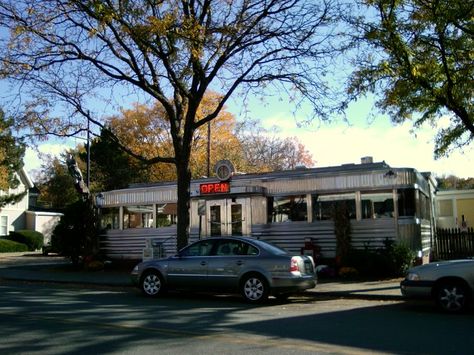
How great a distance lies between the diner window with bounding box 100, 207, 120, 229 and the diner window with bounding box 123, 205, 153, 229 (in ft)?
1.62

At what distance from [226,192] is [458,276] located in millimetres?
11576

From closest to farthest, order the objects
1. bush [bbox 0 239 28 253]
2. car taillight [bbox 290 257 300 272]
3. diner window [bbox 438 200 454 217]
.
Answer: car taillight [bbox 290 257 300 272], diner window [bbox 438 200 454 217], bush [bbox 0 239 28 253]

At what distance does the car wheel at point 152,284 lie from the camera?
13.6 m

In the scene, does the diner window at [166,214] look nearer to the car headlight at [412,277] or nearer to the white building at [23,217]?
the car headlight at [412,277]

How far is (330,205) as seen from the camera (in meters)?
19.3

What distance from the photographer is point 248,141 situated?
50250 mm

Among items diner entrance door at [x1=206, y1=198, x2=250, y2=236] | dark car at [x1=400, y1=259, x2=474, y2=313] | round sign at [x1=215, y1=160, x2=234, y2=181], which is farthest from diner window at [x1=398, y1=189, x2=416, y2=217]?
dark car at [x1=400, y1=259, x2=474, y2=313]

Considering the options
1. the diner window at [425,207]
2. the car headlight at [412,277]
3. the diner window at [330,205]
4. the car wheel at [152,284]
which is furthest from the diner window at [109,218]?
the car headlight at [412,277]

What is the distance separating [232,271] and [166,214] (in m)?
10.6

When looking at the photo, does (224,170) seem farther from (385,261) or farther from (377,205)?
(385,261)

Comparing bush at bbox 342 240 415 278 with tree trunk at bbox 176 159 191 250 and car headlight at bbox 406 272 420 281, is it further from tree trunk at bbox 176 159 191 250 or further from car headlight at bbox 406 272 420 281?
car headlight at bbox 406 272 420 281

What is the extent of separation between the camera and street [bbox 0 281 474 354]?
7.37 m

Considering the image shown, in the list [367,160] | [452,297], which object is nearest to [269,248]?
[452,297]

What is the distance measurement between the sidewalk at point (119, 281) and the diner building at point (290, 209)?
189cm
